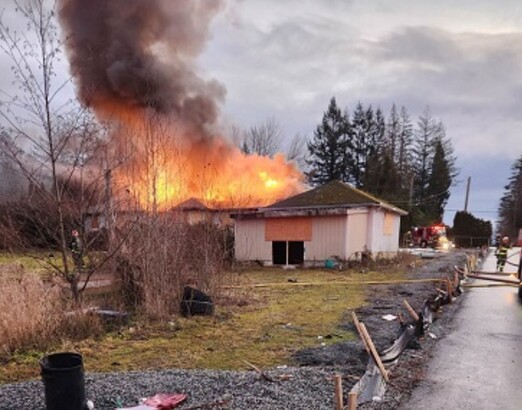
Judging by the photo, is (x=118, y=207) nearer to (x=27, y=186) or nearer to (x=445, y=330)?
(x=27, y=186)

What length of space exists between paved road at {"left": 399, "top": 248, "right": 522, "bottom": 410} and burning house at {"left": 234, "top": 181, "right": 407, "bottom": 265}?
34.4 feet

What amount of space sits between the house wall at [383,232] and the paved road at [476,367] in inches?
465

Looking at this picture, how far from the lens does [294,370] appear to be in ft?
19.6

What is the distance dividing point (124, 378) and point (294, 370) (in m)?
2.09

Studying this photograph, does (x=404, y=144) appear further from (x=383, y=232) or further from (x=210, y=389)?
(x=210, y=389)

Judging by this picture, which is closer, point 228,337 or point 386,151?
point 228,337

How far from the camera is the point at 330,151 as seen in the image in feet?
186

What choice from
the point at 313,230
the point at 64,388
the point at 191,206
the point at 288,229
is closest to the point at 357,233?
the point at 313,230

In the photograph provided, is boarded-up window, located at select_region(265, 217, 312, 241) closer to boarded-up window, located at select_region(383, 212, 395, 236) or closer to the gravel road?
boarded-up window, located at select_region(383, 212, 395, 236)

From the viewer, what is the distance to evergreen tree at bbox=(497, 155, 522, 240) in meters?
64.3

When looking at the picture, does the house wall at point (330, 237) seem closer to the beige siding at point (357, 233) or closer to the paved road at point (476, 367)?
the beige siding at point (357, 233)

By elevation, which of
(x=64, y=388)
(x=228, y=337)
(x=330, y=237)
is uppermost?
(x=330, y=237)

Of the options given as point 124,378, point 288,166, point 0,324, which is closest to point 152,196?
point 0,324

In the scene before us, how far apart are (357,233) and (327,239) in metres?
1.59
